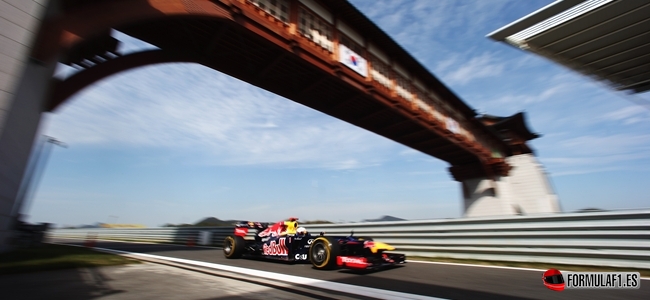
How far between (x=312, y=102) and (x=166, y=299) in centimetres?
1339

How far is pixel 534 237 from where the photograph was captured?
5625 millimetres

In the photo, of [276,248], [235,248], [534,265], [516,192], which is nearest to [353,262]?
[276,248]

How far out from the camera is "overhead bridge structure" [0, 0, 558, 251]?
6570 mm

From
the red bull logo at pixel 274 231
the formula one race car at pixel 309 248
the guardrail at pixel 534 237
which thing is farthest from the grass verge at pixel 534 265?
the red bull logo at pixel 274 231

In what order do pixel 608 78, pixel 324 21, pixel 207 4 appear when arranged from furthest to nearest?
pixel 608 78
pixel 324 21
pixel 207 4

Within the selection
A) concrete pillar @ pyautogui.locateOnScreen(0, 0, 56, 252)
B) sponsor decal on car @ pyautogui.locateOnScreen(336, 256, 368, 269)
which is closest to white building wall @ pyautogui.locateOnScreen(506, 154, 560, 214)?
sponsor decal on car @ pyautogui.locateOnScreen(336, 256, 368, 269)

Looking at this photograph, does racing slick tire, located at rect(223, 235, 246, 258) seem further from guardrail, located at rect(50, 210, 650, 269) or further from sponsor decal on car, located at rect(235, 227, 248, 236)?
guardrail, located at rect(50, 210, 650, 269)

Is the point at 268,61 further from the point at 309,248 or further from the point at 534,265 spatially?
the point at 534,265

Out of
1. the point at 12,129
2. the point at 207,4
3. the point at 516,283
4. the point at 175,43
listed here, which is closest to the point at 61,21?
the point at 12,129

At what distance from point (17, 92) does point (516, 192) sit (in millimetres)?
32098

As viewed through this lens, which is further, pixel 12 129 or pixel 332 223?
pixel 332 223

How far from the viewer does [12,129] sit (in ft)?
19.0

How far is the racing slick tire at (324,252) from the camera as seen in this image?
5.56 m

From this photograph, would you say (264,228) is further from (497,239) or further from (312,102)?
(312,102)
